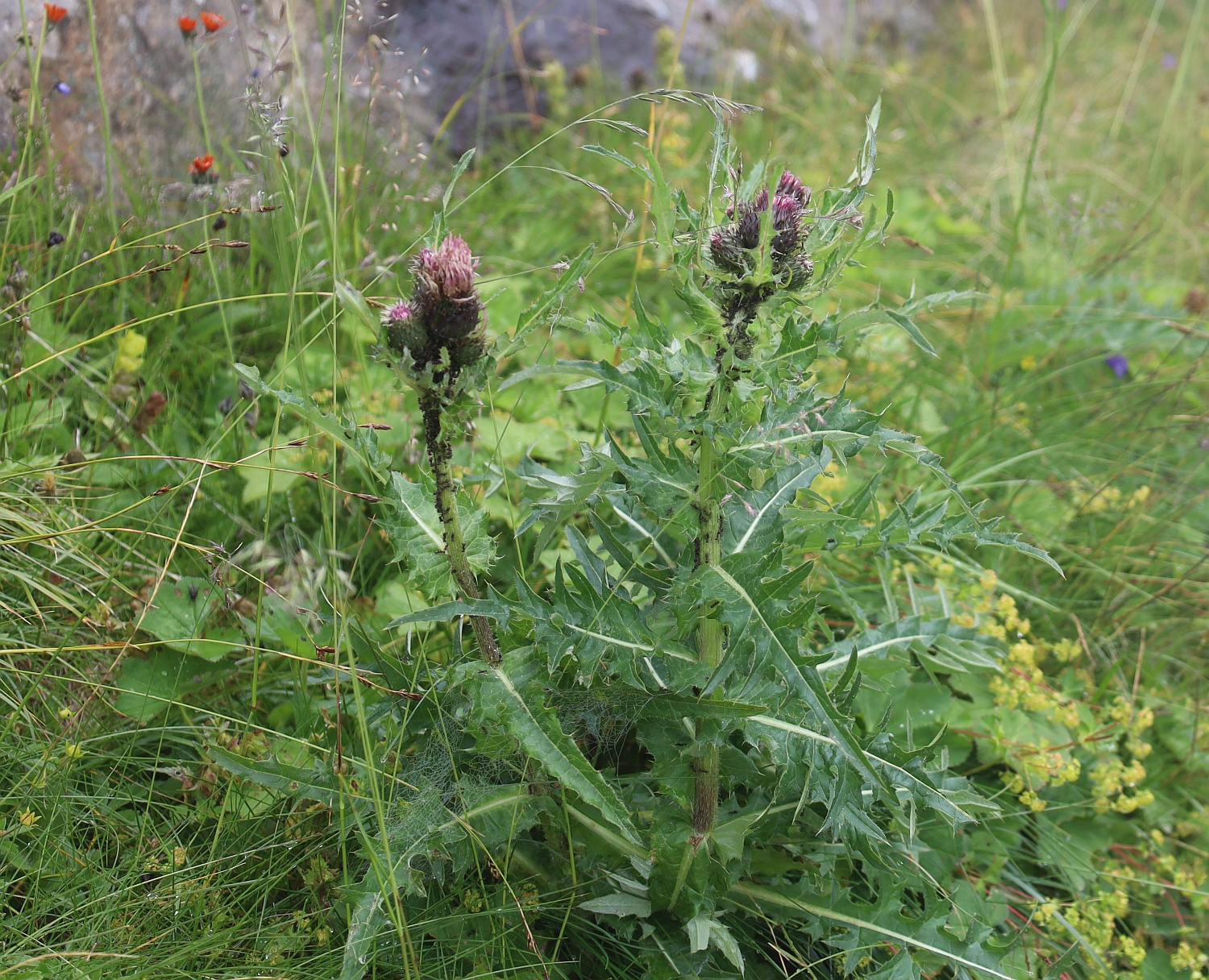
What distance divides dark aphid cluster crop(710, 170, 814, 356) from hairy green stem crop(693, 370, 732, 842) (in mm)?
111

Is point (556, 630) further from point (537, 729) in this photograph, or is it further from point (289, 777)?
point (289, 777)

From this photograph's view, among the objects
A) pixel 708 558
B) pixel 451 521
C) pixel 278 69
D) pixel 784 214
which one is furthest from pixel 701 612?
pixel 278 69

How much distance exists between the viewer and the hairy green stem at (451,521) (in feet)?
4.24

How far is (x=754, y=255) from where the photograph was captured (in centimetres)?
135

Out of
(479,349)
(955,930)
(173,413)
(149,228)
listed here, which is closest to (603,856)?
(955,930)

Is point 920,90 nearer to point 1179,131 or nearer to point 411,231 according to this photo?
point 1179,131

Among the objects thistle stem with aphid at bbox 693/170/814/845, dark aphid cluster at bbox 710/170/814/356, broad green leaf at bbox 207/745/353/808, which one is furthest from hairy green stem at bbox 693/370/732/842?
broad green leaf at bbox 207/745/353/808

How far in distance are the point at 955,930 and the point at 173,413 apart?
213 cm

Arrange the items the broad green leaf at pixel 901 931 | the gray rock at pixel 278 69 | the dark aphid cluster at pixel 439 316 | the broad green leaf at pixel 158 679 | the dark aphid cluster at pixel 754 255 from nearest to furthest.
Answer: the dark aphid cluster at pixel 439 316 < the dark aphid cluster at pixel 754 255 < the broad green leaf at pixel 901 931 < the broad green leaf at pixel 158 679 < the gray rock at pixel 278 69

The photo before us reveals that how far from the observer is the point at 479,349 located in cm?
127

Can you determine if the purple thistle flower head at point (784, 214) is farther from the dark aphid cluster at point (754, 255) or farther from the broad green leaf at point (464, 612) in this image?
the broad green leaf at point (464, 612)

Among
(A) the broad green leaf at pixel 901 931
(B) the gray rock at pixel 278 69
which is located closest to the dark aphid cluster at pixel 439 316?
(B) the gray rock at pixel 278 69

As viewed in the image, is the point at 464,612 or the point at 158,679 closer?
the point at 464,612

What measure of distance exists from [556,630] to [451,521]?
0.24 metres
